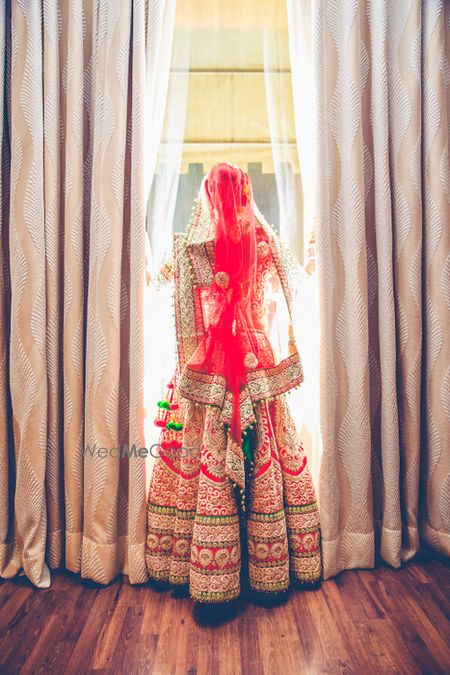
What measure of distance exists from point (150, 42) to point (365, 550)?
2.03m

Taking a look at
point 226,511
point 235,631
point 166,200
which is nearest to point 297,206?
point 166,200

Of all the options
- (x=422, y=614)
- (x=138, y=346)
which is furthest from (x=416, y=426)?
(x=138, y=346)

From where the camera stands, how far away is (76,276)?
5.35 feet

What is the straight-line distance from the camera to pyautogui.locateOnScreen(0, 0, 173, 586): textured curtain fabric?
159 centimetres

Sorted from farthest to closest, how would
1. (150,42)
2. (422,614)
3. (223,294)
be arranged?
(150,42)
(223,294)
(422,614)

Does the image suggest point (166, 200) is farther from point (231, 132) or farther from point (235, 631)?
point (235, 631)

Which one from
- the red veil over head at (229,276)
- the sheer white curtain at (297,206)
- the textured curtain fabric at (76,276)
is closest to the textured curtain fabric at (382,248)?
the sheer white curtain at (297,206)

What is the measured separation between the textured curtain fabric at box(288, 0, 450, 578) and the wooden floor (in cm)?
17

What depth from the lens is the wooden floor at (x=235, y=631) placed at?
4.01ft

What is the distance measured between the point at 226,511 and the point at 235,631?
1.11ft

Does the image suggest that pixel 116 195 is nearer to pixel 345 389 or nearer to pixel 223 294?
pixel 223 294

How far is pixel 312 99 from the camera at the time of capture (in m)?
1.68

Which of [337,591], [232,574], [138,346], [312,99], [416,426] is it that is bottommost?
[337,591]

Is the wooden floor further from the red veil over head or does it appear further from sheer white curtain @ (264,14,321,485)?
the red veil over head
